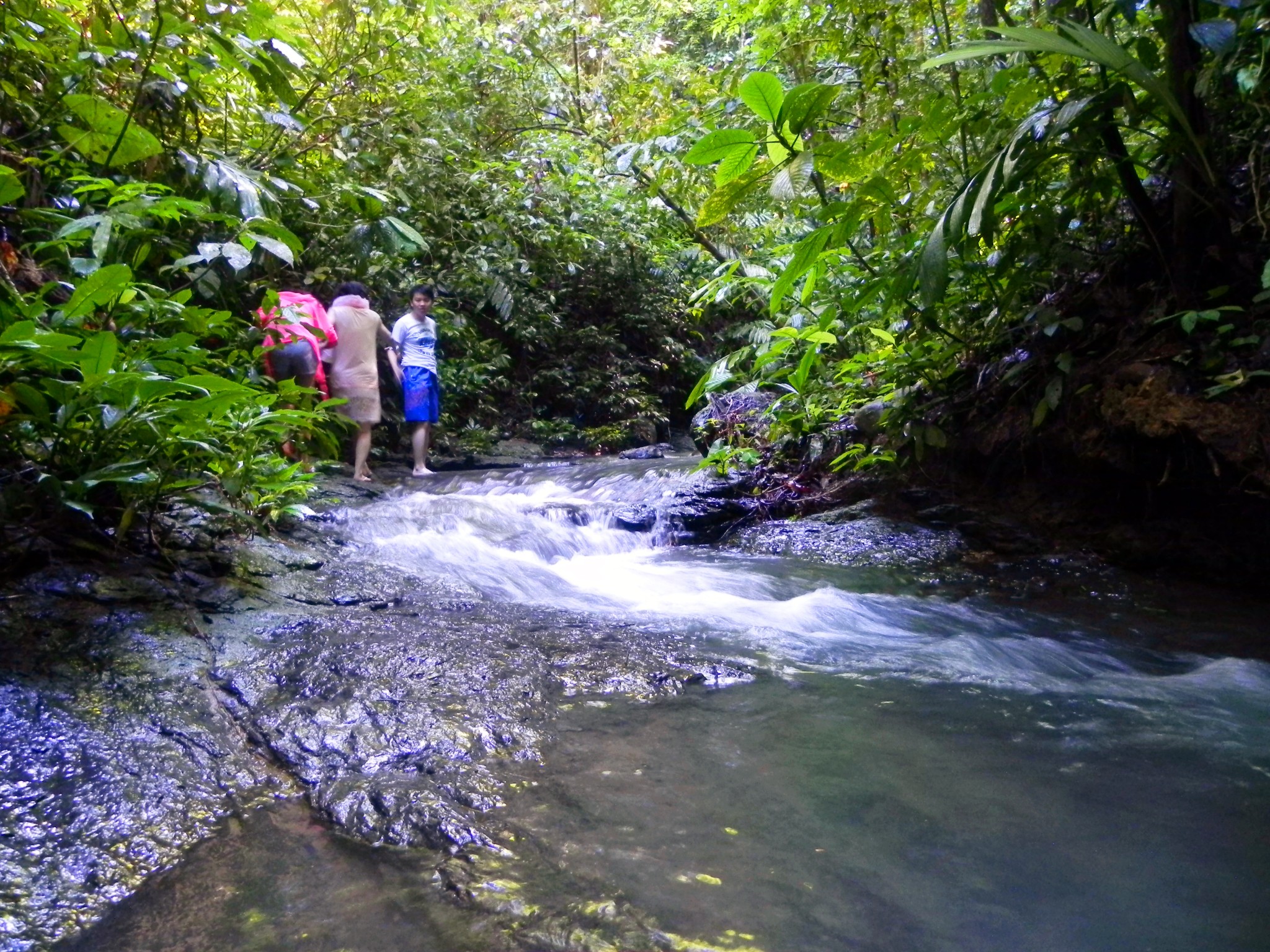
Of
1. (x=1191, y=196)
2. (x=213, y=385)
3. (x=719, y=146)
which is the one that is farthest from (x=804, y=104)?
(x=213, y=385)

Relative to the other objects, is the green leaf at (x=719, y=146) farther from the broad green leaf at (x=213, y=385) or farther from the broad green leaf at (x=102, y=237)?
the broad green leaf at (x=102, y=237)

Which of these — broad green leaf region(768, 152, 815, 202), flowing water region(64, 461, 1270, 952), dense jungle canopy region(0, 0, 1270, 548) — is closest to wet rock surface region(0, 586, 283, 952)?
flowing water region(64, 461, 1270, 952)

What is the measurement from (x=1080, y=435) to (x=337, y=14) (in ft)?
20.8

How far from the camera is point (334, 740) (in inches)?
80.4

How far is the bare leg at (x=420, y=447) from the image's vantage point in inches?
344

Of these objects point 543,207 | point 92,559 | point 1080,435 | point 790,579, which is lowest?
point 790,579

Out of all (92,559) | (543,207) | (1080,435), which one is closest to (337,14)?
(543,207)

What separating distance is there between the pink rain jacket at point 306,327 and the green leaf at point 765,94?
2.36 meters

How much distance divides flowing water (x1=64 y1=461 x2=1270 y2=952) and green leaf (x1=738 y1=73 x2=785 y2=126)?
1949mm

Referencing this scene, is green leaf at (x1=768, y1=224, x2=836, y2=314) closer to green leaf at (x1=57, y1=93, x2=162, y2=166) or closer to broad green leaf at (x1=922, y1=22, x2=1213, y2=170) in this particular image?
broad green leaf at (x1=922, y1=22, x2=1213, y2=170)

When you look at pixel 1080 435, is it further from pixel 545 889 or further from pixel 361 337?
pixel 361 337

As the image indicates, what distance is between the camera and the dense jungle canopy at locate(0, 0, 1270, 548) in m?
2.65

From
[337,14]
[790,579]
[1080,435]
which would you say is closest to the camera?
[1080,435]

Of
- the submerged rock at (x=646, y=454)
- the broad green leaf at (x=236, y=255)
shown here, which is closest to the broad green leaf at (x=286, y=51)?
the broad green leaf at (x=236, y=255)
